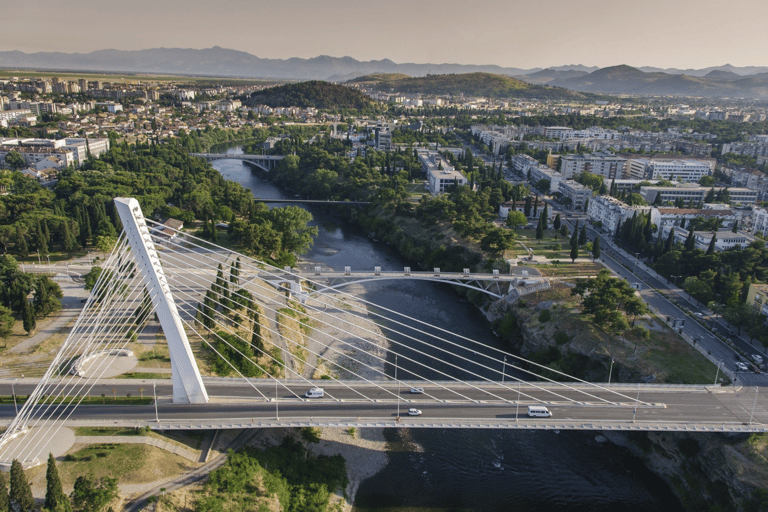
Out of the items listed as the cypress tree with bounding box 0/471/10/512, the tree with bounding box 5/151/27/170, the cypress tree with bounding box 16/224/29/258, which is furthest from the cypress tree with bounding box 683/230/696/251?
the tree with bounding box 5/151/27/170

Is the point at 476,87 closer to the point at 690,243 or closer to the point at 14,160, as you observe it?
the point at 14,160

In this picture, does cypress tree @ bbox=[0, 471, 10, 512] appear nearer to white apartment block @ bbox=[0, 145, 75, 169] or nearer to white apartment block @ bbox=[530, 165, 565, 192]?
white apartment block @ bbox=[0, 145, 75, 169]

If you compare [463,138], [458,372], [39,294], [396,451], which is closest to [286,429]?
[396,451]

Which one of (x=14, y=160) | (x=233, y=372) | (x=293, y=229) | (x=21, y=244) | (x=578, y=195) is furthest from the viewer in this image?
(x=14, y=160)

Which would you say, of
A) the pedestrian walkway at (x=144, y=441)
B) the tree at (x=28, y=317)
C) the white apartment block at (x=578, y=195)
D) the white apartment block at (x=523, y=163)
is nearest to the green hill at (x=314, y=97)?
the white apartment block at (x=523, y=163)

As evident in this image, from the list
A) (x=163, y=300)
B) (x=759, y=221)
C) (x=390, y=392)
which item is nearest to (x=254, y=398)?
(x=390, y=392)

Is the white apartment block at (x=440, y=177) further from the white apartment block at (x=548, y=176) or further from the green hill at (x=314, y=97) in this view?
the green hill at (x=314, y=97)

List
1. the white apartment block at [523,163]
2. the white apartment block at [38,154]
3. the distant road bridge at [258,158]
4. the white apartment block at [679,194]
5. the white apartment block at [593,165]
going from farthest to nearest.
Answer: the distant road bridge at [258,158] < the white apartment block at [523,163] < the white apartment block at [593,165] < the white apartment block at [38,154] < the white apartment block at [679,194]
